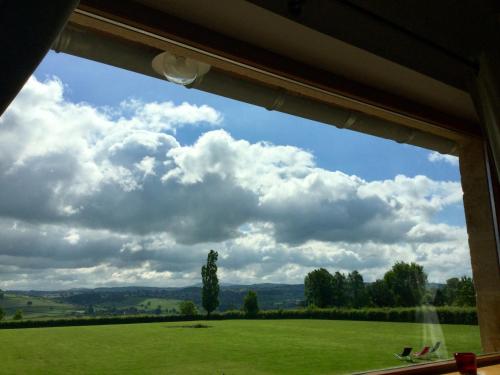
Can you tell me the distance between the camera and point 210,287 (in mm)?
1694

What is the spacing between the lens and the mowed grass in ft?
5.47

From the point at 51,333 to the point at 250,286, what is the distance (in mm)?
834

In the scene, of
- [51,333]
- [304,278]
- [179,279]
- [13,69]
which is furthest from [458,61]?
[51,333]

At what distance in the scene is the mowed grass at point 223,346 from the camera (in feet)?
5.47

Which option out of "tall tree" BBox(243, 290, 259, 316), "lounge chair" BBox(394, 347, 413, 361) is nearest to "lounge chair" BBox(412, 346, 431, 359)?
"lounge chair" BBox(394, 347, 413, 361)

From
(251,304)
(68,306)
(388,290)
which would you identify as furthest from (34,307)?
(388,290)

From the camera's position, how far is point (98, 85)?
1.62 m

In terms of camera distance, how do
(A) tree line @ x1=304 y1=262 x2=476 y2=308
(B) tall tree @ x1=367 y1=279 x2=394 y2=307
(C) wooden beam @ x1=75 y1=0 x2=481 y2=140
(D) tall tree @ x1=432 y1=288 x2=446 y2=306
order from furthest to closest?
(D) tall tree @ x1=432 y1=288 x2=446 y2=306
(B) tall tree @ x1=367 y1=279 x2=394 y2=307
(A) tree line @ x1=304 y1=262 x2=476 y2=308
(C) wooden beam @ x1=75 y1=0 x2=481 y2=140

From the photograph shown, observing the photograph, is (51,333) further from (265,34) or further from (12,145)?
(265,34)

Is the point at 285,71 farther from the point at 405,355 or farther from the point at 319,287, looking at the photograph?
the point at 405,355

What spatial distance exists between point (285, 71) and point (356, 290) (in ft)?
4.49

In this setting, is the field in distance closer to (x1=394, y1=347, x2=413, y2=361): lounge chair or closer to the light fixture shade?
the light fixture shade

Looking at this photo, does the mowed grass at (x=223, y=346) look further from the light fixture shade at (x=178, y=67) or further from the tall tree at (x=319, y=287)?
the light fixture shade at (x=178, y=67)

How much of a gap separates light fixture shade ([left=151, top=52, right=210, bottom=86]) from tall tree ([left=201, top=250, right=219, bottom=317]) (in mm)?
789
